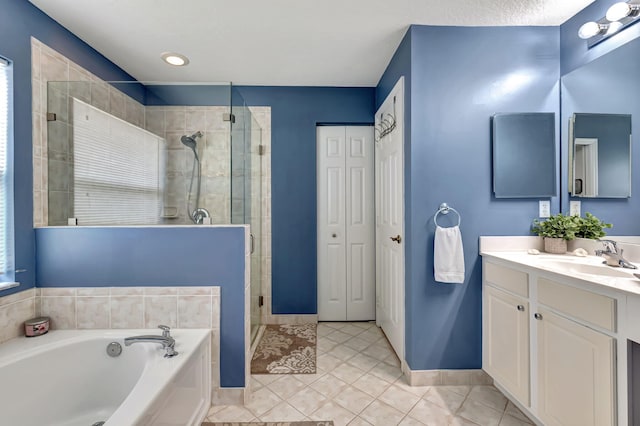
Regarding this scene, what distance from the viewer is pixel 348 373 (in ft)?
6.64

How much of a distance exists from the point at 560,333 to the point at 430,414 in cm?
86

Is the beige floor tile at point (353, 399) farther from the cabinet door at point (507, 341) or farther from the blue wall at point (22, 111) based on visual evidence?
the blue wall at point (22, 111)

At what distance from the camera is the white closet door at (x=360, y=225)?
2986 mm

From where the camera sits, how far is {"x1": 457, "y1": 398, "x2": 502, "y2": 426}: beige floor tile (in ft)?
5.12

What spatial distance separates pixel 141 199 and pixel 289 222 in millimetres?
1402

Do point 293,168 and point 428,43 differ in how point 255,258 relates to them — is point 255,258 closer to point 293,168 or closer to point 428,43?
point 293,168

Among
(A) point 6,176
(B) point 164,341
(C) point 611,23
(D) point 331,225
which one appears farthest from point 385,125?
(A) point 6,176

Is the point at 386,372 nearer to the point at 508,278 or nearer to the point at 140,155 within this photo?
the point at 508,278

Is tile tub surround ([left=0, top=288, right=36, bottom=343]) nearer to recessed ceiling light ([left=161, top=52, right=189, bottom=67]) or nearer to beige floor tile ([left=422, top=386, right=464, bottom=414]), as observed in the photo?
→ recessed ceiling light ([left=161, top=52, right=189, bottom=67])

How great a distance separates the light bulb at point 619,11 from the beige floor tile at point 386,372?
8.28 feet

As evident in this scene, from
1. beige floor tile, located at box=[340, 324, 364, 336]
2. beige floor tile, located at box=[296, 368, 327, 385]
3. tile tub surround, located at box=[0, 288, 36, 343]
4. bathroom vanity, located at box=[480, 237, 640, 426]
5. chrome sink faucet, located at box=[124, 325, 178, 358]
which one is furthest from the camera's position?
beige floor tile, located at box=[340, 324, 364, 336]

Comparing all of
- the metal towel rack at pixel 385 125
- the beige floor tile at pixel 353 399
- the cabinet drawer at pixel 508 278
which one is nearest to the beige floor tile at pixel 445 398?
the beige floor tile at pixel 353 399

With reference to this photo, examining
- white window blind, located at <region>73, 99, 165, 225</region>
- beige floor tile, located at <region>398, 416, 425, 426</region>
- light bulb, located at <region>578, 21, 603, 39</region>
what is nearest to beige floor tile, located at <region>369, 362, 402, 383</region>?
beige floor tile, located at <region>398, 416, 425, 426</region>

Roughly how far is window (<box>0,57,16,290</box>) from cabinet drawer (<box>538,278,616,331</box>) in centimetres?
282
